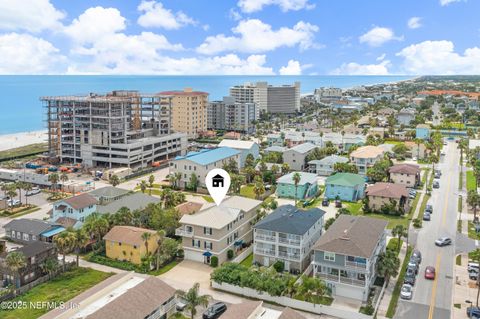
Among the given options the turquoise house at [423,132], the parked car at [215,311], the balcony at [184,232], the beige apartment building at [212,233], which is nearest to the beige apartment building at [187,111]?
the turquoise house at [423,132]

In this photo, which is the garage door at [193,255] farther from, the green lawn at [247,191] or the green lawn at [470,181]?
the green lawn at [470,181]

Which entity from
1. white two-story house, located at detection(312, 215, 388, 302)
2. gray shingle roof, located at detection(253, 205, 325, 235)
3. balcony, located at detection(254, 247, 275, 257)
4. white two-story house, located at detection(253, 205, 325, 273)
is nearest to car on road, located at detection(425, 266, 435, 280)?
white two-story house, located at detection(312, 215, 388, 302)

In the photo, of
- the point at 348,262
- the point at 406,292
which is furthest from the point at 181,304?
the point at 406,292

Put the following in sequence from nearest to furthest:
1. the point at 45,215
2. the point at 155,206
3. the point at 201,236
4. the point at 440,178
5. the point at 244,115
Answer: the point at 201,236, the point at 155,206, the point at 45,215, the point at 440,178, the point at 244,115

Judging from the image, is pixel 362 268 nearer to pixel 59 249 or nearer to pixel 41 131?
pixel 59 249

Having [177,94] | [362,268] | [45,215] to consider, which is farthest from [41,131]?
[362,268]

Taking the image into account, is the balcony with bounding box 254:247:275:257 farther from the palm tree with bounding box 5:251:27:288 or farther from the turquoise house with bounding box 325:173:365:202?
the turquoise house with bounding box 325:173:365:202

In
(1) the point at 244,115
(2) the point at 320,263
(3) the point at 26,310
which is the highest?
(1) the point at 244,115

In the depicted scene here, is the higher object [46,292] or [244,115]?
[244,115]
